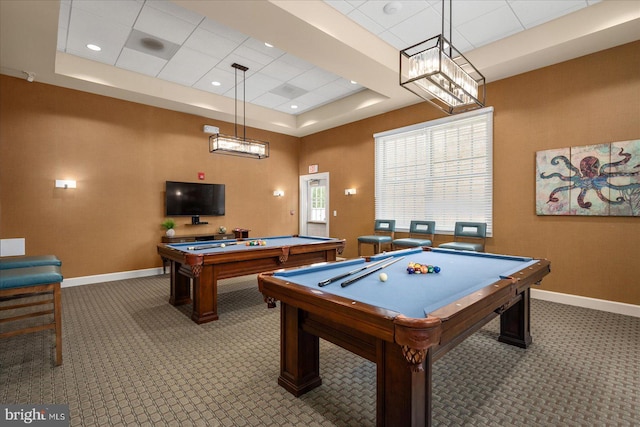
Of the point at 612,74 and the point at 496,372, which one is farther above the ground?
the point at 612,74

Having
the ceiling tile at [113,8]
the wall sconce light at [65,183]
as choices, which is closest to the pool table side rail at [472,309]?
the ceiling tile at [113,8]

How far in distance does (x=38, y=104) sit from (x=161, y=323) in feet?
14.0

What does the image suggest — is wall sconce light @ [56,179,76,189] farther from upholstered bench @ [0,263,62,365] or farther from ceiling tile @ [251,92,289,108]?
ceiling tile @ [251,92,289,108]

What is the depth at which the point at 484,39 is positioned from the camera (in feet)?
13.8

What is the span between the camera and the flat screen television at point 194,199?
6.07 m

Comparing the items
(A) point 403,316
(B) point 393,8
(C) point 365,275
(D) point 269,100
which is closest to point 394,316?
(A) point 403,316

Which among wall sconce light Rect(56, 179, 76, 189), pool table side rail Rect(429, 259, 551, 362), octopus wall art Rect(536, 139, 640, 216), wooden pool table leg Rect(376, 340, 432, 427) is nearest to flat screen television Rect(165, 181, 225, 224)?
wall sconce light Rect(56, 179, 76, 189)

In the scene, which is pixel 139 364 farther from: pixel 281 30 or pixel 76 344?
pixel 281 30

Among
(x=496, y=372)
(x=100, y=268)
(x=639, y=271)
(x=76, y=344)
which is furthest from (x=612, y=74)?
(x=100, y=268)

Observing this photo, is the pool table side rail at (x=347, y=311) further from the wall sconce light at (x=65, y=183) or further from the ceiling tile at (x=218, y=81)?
the wall sconce light at (x=65, y=183)

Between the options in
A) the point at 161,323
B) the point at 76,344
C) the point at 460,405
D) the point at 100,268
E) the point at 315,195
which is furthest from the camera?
the point at 315,195

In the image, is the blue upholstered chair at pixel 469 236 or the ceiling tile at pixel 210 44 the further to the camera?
the blue upholstered chair at pixel 469 236

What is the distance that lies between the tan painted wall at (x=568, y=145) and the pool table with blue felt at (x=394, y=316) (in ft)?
6.44

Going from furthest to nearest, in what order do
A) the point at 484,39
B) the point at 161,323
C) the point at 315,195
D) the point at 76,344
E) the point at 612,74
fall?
1. the point at 315,195
2. the point at 484,39
3. the point at 612,74
4. the point at 161,323
5. the point at 76,344
